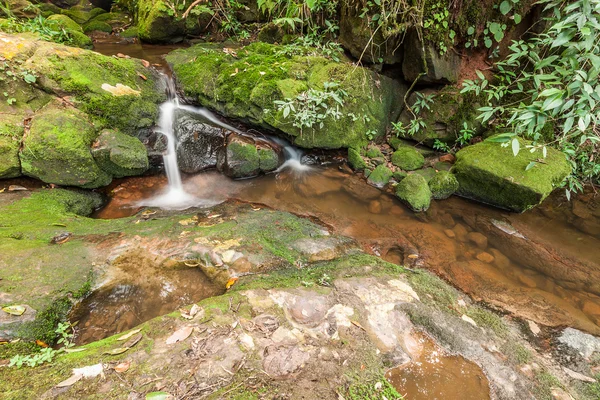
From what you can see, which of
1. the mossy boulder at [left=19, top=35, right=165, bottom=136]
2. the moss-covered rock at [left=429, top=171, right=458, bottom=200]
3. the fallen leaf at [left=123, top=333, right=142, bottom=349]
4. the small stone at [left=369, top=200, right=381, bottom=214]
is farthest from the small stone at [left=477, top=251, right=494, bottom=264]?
the mossy boulder at [left=19, top=35, right=165, bottom=136]

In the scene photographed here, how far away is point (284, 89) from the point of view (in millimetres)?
5496

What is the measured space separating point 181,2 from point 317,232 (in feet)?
27.3

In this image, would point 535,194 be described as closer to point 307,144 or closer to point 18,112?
point 307,144

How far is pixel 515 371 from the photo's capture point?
253 centimetres

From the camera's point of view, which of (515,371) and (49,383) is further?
(515,371)

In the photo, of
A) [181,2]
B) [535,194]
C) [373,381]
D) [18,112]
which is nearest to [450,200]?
[535,194]

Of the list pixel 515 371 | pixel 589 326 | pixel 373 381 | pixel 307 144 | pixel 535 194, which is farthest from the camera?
pixel 307 144

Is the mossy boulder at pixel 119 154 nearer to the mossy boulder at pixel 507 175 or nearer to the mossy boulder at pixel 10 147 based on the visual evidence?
the mossy boulder at pixel 10 147

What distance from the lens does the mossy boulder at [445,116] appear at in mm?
5949

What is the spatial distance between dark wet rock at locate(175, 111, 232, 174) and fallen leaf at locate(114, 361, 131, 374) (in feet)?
13.0

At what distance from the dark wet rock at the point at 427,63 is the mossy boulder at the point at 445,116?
0.29 meters

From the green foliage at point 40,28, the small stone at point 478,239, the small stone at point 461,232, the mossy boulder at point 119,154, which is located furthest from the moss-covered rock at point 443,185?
the green foliage at point 40,28

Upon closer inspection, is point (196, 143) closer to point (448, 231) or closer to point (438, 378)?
point (448, 231)

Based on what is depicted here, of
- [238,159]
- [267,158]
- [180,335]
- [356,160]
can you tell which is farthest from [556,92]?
[238,159]
